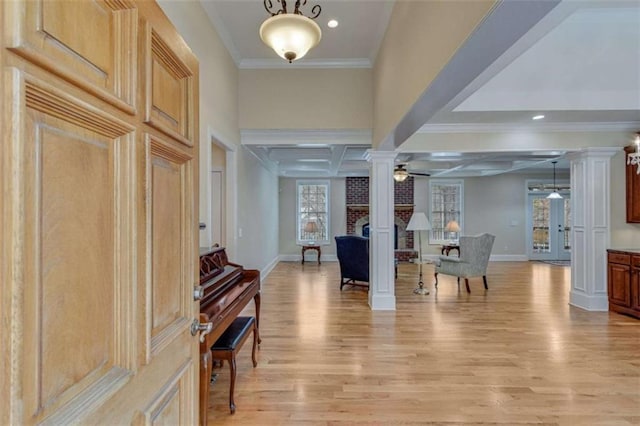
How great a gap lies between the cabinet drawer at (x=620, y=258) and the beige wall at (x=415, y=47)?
11.8ft

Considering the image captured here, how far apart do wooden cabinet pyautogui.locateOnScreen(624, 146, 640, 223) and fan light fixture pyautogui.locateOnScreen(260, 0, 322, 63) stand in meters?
4.83

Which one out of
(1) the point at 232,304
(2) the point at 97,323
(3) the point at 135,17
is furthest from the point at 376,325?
(3) the point at 135,17

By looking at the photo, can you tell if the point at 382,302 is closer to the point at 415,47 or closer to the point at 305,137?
the point at 305,137

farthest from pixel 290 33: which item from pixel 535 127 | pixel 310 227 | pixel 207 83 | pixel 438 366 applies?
pixel 310 227

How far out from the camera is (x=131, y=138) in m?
0.87

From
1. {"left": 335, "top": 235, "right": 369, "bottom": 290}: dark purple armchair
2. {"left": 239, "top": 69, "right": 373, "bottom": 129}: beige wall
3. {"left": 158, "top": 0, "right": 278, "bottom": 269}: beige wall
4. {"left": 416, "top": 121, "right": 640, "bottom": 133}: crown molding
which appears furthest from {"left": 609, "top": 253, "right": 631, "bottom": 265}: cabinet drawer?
{"left": 158, "top": 0, "right": 278, "bottom": 269}: beige wall

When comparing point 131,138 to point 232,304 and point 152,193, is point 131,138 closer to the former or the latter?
point 152,193

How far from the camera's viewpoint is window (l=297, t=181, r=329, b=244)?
31.3ft

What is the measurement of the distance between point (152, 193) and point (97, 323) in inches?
15.7

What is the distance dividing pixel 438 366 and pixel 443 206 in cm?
757

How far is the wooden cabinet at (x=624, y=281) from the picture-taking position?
4.07 m

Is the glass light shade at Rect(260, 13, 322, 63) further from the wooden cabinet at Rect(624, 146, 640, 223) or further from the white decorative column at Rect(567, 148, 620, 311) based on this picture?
the wooden cabinet at Rect(624, 146, 640, 223)

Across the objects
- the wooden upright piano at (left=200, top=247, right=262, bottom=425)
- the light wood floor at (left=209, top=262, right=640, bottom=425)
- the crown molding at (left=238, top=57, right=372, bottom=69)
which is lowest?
the light wood floor at (left=209, top=262, right=640, bottom=425)

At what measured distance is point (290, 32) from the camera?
2.27m
